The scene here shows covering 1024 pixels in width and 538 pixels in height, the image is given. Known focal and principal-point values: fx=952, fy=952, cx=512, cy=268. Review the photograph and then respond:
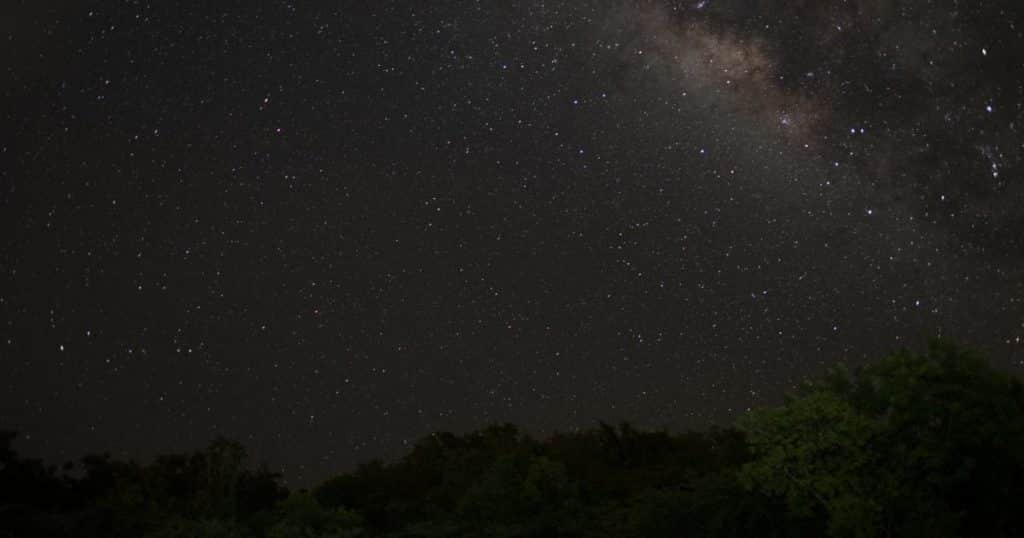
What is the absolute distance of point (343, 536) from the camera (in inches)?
476

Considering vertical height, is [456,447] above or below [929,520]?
above

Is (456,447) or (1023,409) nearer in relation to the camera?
(1023,409)

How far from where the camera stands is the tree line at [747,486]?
8359mm

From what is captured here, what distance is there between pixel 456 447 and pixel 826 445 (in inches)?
654

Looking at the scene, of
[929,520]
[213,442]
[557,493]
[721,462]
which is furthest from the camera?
[213,442]

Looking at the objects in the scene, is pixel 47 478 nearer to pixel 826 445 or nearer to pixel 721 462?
pixel 721 462

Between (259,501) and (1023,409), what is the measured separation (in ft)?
53.0

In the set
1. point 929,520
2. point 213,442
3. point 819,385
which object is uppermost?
Answer: point 213,442

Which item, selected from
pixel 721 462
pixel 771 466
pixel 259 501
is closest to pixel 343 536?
pixel 721 462

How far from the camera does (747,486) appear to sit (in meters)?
8.81

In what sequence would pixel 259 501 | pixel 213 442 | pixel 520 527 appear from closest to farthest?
pixel 520 527, pixel 213 442, pixel 259 501

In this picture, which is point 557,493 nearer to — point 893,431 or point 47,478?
point 893,431

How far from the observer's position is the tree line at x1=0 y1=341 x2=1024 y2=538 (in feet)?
27.4

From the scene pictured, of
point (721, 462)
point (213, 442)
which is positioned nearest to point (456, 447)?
point (213, 442)
